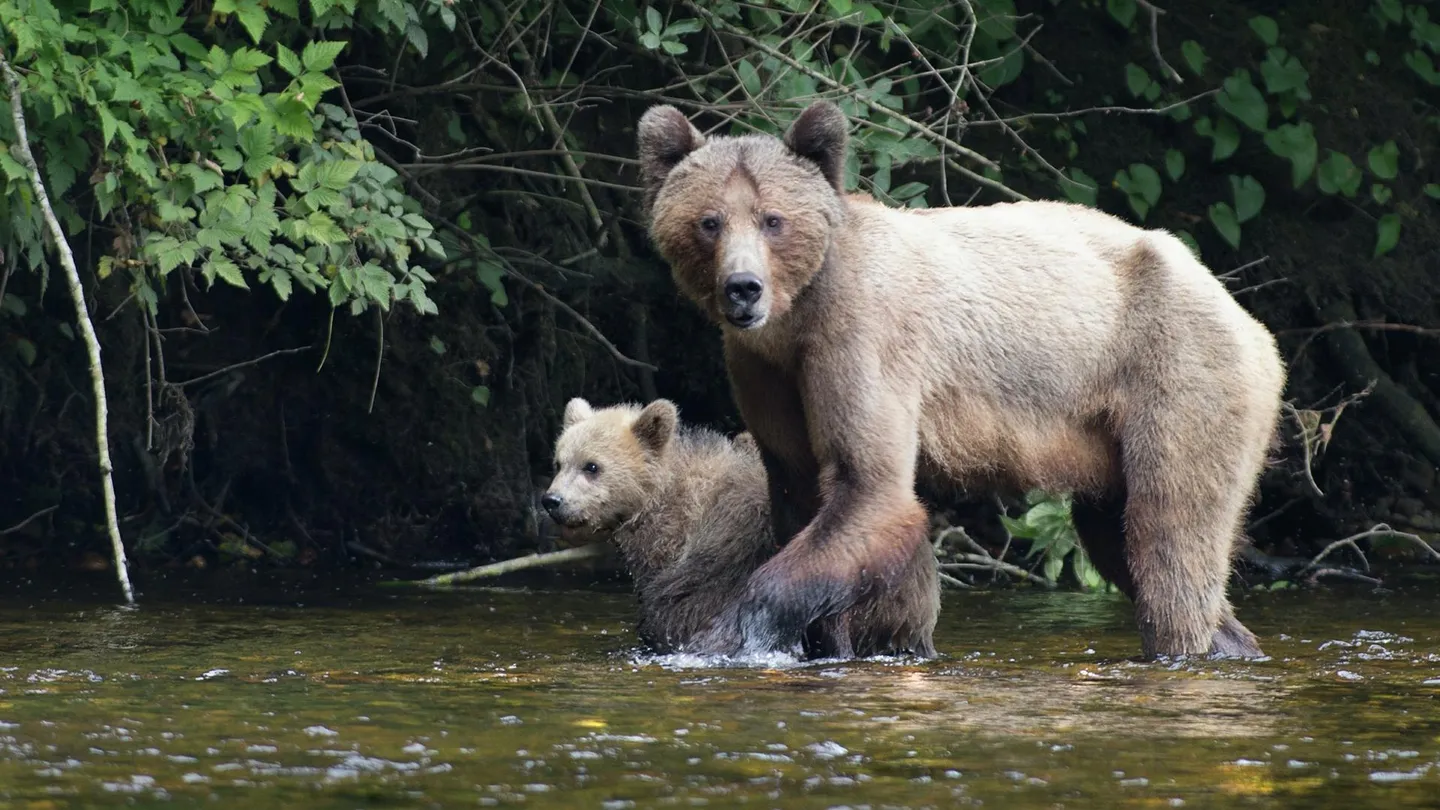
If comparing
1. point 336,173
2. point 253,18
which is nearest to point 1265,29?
point 336,173

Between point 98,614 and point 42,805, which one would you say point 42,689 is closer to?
point 42,805

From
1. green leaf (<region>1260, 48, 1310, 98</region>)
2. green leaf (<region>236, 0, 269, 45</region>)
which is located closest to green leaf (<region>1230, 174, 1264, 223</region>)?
green leaf (<region>1260, 48, 1310, 98</region>)

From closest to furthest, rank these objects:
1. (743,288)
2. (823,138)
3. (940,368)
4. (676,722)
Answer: (676,722) < (743,288) < (823,138) < (940,368)

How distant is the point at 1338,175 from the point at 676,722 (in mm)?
6855

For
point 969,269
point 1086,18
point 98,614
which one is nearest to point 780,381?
point 969,269

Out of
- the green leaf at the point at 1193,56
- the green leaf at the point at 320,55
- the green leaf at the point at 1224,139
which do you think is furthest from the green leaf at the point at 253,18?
the green leaf at the point at 1224,139

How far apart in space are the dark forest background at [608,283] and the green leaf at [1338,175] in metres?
0.01

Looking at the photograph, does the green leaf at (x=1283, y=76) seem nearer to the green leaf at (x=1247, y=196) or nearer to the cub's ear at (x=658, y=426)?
the green leaf at (x=1247, y=196)

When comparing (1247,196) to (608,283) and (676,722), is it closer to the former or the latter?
(608,283)

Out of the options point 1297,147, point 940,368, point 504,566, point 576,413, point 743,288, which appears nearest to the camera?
point 743,288

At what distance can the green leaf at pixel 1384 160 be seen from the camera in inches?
422

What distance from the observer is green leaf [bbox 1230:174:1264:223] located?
10.7 m

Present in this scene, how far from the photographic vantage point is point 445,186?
34.3ft

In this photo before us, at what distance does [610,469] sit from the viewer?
8.24 metres
